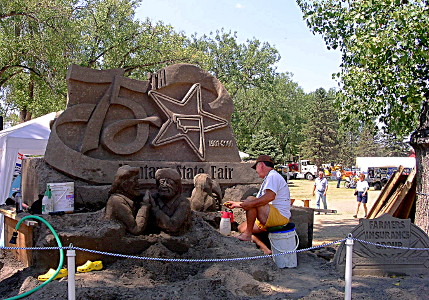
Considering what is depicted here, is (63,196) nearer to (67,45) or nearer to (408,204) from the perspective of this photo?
(408,204)

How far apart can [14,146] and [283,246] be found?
6362 mm

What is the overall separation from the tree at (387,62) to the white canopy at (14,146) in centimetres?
663

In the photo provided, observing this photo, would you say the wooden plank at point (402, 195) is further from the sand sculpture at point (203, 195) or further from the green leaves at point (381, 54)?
the sand sculpture at point (203, 195)

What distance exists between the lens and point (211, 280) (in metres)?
4.58

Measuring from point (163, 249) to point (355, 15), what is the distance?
5529 mm

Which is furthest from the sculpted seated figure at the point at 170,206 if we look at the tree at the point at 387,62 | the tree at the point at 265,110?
the tree at the point at 265,110

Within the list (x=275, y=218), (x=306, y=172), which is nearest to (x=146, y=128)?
(x=275, y=218)

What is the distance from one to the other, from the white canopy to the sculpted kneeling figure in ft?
14.4

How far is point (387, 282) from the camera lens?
210 inches

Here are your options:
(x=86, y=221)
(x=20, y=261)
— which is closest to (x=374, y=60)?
(x=86, y=221)

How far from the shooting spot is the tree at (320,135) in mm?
47906

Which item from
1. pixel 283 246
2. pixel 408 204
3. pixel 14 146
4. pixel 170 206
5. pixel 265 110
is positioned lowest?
pixel 283 246

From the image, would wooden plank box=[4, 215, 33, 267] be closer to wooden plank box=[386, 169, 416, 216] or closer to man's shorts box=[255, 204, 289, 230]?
man's shorts box=[255, 204, 289, 230]

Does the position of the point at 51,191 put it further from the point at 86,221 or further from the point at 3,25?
the point at 3,25
